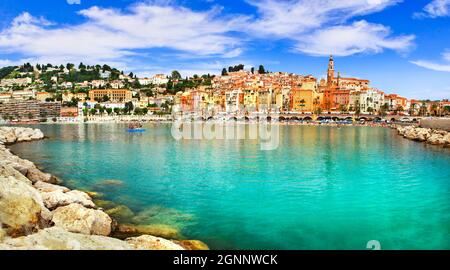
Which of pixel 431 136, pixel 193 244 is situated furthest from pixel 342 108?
pixel 193 244

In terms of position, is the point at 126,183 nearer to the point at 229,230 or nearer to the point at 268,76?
the point at 229,230

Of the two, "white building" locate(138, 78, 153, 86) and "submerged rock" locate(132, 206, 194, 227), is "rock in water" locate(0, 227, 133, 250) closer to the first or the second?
"submerged rock" locate(132, 206, 194, 227)

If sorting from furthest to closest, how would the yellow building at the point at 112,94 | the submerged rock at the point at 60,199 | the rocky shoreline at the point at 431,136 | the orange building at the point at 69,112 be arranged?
the yellow building at the point at 112,94, the orange building at the point at 69,112, the rocky shoreline at the point at 431,136, the submerged rock at the point at 60,199

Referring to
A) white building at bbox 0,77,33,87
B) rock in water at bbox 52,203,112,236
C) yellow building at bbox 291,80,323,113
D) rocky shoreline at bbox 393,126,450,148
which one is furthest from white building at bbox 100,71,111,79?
rock in water at bbox 52,203,112,236

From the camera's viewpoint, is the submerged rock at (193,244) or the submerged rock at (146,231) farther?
the submerged rock at (146,231)

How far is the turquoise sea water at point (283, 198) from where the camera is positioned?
2.95 meters

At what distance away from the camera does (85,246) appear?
1.63 m

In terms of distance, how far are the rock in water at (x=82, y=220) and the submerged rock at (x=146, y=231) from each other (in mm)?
116

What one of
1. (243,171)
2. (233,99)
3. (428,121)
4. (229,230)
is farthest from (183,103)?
(229,230)

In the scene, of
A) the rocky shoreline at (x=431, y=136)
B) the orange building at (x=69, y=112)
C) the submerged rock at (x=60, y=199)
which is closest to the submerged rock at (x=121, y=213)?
the submerged rock at (x=60, y=199)

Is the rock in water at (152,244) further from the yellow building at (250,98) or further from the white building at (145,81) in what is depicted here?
the white building at (145,81)

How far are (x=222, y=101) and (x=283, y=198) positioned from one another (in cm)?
3432

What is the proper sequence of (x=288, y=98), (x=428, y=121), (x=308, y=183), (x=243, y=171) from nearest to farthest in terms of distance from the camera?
1. (x=308, y=183)
2. (x=243, y=171)
3. (x=428, y=121)
4. (x=288, y=98)
